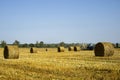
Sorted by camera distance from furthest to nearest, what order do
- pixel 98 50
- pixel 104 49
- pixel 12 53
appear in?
pixel 98 50 < pixel 104 49 < pixel 12 53

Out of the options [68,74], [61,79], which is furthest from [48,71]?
[61,79]

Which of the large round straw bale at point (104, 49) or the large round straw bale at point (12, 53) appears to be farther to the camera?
the large round straw bale at point (104, 49)

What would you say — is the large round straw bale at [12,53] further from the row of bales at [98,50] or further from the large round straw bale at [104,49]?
the large round straw bale at [104,49]

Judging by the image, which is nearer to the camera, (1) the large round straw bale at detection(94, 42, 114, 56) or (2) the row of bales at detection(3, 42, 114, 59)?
(2) the row of bales at detection(3, 42, 114, 59)

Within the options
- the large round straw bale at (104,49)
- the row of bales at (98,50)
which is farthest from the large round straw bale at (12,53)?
the large round straw bale at (104,49)

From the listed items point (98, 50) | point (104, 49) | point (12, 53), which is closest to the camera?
point (12, 53)

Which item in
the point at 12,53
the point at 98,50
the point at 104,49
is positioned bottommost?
the point at 12,53

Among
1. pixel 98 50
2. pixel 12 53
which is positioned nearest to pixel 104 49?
pixel 98 50

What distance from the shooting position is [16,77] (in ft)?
49.2

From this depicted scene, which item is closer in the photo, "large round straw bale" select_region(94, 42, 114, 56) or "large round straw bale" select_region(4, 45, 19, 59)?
"large round straw bale" select_region(4, 45, 19, 59)

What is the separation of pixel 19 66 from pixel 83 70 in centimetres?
587

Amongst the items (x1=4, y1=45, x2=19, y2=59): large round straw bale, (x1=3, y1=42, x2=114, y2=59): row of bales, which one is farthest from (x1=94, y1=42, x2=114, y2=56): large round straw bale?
(x1=4, y1=45, x2=19, y2=59): large round straw bale

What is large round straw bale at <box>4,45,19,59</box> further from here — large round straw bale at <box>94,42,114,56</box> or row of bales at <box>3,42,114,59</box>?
large round straw bale at <box>94,42,114,56</box>

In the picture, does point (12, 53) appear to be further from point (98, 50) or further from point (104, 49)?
point (104, 49)
